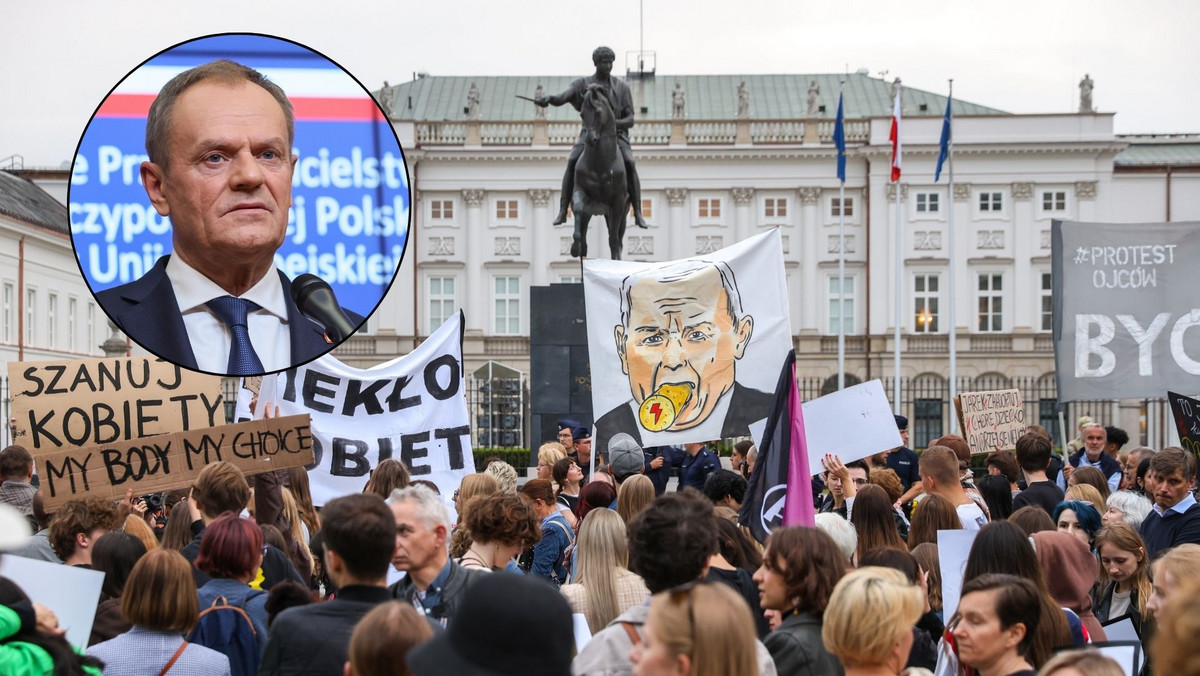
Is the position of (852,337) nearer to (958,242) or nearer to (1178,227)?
(958,242)

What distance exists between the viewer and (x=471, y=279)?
53.8 meters

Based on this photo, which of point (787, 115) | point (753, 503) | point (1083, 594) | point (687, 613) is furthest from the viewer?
point (787, 115)

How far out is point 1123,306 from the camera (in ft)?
39.7

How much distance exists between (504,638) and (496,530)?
2.31m

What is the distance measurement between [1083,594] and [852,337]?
48.3 m

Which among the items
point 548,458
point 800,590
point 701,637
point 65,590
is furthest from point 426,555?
point 548,458

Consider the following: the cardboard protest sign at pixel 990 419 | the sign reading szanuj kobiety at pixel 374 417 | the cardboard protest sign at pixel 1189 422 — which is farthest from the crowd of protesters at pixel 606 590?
the cardboard protest sign at pixel 990 419

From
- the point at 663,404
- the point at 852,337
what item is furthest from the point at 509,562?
the point at 852,337

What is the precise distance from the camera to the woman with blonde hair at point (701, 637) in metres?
3.16

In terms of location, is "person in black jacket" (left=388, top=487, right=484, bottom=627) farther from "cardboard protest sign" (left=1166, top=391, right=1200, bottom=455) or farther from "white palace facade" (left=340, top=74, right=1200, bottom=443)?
"white palace facade" (left=340, top=74, right=1200, bottom=443)

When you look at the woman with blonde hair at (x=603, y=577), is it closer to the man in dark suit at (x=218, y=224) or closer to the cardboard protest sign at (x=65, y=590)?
the man in dark suit at (x=218, y=224)

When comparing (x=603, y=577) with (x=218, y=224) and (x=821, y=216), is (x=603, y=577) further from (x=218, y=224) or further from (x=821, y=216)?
(x=821, y=216)

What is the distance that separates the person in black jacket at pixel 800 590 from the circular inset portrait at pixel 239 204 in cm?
195

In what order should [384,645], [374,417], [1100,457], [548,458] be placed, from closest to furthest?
[384,645], [374,417], [548,458], [1100,457]
